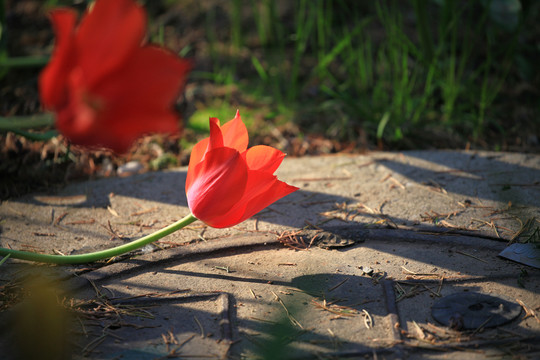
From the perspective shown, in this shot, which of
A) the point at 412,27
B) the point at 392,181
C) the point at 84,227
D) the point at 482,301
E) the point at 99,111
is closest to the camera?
the point at 99,111

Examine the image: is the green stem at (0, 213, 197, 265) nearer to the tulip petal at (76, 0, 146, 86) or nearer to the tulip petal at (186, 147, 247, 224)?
the tulip petal at (186, 147, 247, 224)

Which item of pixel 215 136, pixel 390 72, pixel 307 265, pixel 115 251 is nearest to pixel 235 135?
pixel 215 136

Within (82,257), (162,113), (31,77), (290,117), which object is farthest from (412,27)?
(162,113)

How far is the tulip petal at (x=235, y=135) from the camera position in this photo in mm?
1151

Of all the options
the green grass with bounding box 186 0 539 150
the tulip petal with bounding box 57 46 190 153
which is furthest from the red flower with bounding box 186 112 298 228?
the green grass with bounding box 186 0 539 150

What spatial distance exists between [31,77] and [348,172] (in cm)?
221

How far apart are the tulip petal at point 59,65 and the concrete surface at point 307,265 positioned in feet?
1.77

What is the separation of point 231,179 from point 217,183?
33mm

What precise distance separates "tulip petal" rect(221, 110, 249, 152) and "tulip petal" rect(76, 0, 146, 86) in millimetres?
595

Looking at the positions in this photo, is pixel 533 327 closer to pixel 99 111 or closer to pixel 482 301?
pixel 482 301

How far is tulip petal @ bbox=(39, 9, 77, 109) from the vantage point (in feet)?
1.75

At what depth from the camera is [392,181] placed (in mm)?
2139

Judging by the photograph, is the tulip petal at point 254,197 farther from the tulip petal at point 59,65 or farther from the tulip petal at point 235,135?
the tulip petal at point 59,65

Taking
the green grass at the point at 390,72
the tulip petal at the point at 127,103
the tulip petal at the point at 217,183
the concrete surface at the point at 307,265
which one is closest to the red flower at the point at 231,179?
the tulip petal at the point at 217,183
